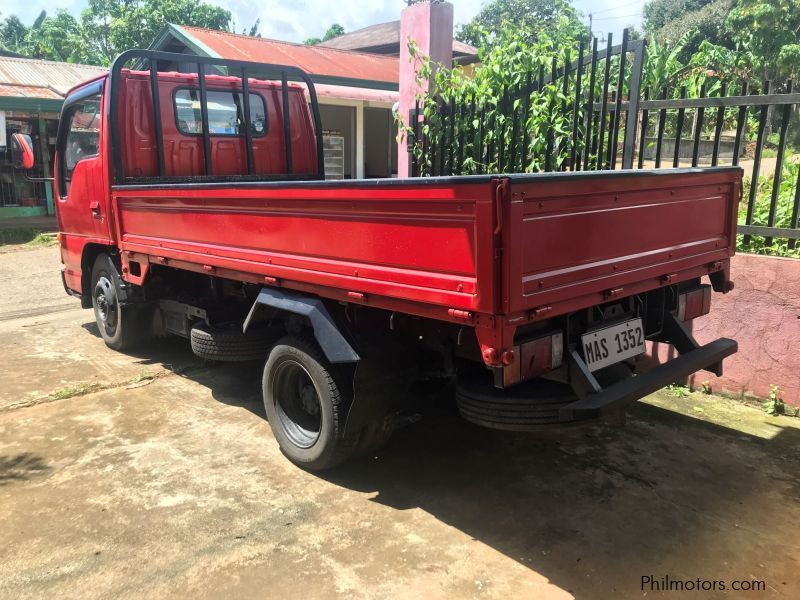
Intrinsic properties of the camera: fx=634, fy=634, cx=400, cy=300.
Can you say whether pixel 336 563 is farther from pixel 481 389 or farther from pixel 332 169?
pixel 332 169

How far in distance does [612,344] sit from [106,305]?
173 inches

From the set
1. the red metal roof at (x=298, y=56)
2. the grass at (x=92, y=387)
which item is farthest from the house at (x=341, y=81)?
the grass at (x=92, y=387)

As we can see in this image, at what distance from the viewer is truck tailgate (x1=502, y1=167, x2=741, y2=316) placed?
232cm

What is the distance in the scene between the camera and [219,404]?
448cm

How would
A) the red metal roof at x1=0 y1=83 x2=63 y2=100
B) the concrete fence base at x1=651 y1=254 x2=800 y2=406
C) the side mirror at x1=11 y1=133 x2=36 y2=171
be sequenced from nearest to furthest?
1. the concrete fence base at x1=651 y1=254 x2=800 y2=406
2. the side mirror at x1=11 y1=133 x2=36 y2=171
3. the red metal roof at x1=0 y1=83 x2=63 y2=100

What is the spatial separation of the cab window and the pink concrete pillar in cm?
293

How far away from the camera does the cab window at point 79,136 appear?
16.6 feet

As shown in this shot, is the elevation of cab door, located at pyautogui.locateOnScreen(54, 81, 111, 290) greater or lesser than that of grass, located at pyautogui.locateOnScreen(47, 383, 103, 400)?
greater

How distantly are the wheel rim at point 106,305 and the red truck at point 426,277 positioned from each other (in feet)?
2.56

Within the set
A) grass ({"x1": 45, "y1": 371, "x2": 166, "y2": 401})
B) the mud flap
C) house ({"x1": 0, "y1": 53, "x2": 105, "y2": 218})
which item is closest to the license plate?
the mud flap

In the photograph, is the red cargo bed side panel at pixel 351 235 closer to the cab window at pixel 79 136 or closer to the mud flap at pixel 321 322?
the mud flap at pixel 321 322

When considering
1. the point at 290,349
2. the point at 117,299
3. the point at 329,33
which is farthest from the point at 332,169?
the point at 329,33

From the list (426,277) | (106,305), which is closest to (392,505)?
(426,277)

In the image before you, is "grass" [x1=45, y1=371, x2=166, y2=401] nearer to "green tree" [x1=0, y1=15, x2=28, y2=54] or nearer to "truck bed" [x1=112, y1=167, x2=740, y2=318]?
"truck bed" [x1=112, y1=167, x2=740, y2=318]
